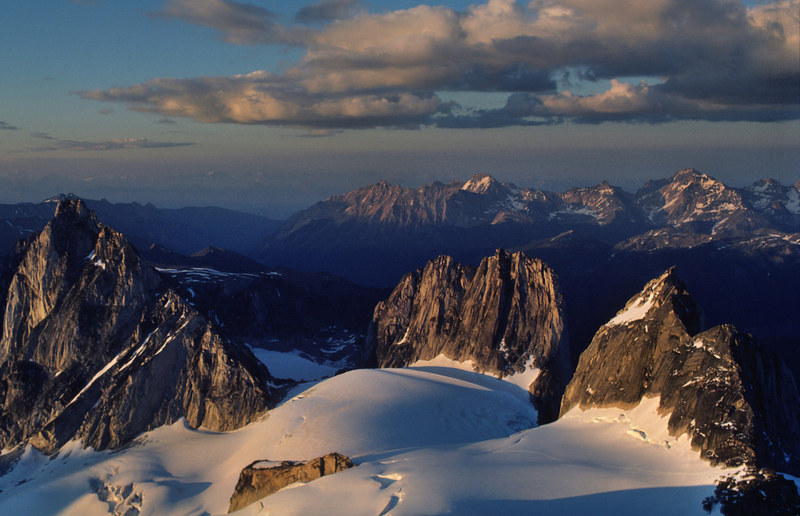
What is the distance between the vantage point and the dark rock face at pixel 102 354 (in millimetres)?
116562

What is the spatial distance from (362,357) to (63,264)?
8792 centimetres

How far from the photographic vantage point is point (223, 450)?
346ft

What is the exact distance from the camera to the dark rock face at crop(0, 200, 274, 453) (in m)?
117

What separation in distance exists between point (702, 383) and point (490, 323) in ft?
274

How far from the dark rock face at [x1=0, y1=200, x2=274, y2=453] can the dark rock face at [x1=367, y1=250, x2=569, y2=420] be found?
52.3m

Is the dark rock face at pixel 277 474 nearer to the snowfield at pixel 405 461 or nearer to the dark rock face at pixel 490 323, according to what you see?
the snowfield at pixel 405 461

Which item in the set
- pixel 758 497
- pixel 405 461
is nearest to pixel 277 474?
pixel 405 461

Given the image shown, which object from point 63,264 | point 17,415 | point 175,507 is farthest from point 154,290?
point 175,507

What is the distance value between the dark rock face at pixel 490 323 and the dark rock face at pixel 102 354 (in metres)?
52.3

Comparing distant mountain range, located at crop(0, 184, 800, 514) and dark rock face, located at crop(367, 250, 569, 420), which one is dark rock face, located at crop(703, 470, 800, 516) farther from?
dark rock face, located at crop(367, 250, 569, 420)

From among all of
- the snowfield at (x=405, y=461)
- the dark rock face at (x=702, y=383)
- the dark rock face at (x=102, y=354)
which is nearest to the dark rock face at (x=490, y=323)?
the snowfield at (x=405, y=461)

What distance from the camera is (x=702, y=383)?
69375 millimetres

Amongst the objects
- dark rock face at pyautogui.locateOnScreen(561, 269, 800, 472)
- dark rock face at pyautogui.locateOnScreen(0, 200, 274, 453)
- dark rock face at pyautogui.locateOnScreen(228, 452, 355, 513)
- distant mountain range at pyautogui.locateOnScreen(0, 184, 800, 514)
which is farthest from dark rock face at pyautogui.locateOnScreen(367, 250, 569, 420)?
dark rock face at pyautogui.locateOnScreen(228, 452, 355, 513)

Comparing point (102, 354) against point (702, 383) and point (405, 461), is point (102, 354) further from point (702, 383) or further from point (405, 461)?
point (702, 383)
